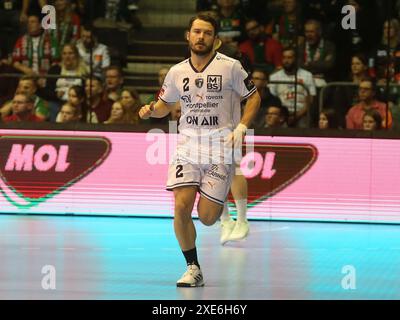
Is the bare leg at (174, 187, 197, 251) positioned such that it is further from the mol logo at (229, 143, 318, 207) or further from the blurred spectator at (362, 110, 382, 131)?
the blurred spectator at (362, 110, 382, 131)

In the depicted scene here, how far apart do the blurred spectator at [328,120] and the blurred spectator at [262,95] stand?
1.85 ft

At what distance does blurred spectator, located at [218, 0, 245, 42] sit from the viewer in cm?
1472

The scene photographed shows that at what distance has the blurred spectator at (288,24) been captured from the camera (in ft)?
47.3

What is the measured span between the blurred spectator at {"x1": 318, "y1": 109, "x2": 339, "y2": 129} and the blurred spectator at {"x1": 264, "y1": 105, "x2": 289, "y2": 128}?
17.1 inches

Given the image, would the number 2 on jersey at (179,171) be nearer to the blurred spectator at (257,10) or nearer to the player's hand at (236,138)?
the player's hand at (236,138)

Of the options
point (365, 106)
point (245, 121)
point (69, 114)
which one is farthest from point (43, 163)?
point (245, 121)

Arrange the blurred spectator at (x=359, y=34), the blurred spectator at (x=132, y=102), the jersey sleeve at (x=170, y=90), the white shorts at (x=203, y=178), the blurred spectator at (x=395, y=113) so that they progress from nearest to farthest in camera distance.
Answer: the white shorts at (x=203, y=178), the jersey sleeve at (x=170, y=90), the blurred spectator at (x=395, y=113), the blurred spectator at (x=132, y=102), the blurred spectator at (x=359, y=34)

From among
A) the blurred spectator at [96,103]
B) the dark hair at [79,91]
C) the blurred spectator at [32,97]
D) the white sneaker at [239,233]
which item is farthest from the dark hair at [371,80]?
the blurred spectator at [32,97]

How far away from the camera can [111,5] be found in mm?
15516

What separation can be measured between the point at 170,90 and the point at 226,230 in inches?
106

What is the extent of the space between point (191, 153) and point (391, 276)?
2.07 meters

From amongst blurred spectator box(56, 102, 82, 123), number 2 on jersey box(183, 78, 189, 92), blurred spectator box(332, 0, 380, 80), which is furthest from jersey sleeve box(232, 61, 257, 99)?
blurred spectator box(332, 0, 380, 80)

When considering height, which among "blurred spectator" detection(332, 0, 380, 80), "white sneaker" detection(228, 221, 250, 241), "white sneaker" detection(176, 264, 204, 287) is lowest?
"white sneaker" detection(176, 264, 204, 287)

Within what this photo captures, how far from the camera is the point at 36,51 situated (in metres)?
14.8
